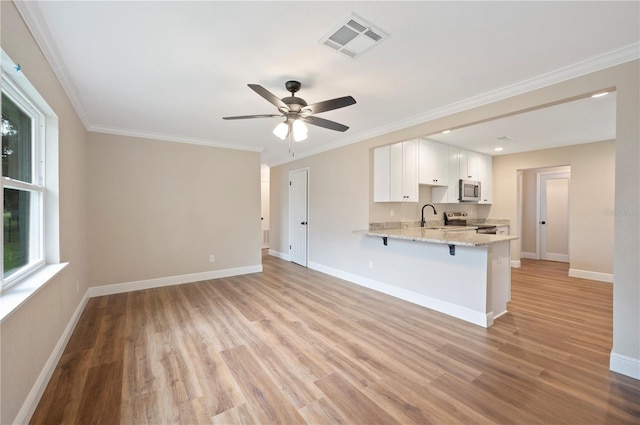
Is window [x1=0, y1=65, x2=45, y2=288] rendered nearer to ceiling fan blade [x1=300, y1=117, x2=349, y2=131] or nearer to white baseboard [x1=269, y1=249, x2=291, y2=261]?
ceiling fan blade [x1=300, y1=117, x2=349, y2=131]

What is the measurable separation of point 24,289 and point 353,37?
2.70m

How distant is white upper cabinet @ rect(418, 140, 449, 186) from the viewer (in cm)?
465

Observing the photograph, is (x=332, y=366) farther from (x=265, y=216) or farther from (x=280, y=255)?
(x=265, y=216)

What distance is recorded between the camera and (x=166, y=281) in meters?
4.47

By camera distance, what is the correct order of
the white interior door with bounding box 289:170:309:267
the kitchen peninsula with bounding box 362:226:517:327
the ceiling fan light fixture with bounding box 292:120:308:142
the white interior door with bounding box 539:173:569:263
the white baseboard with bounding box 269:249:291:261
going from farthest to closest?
the white interior door with bounding box 539:173:569:263 → the white baseboard with bounding box 269:249:291:261 → the white interior door with bounding box 289:170:309:267 → the kitchen peninsula with bounding box 362:226:517:327 → the ceiling fan light fixture with bounding box 292:120:308:142

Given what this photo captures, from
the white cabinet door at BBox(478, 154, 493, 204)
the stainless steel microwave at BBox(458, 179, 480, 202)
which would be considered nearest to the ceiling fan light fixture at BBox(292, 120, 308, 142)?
the stainless steel microwave at BBox(458, 179, 480, 202)

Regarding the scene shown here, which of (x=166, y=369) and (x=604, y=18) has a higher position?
(x=604, y=18)

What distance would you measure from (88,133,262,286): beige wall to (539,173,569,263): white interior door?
707 centimetres

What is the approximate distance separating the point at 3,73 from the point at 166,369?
2251 mm

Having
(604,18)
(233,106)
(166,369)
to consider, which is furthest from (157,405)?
(604,18)

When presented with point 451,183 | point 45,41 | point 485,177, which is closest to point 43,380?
point 45,41

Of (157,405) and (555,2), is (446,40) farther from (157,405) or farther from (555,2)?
(157,405)

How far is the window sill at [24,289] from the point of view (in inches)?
56.1

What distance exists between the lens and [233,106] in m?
3.16
